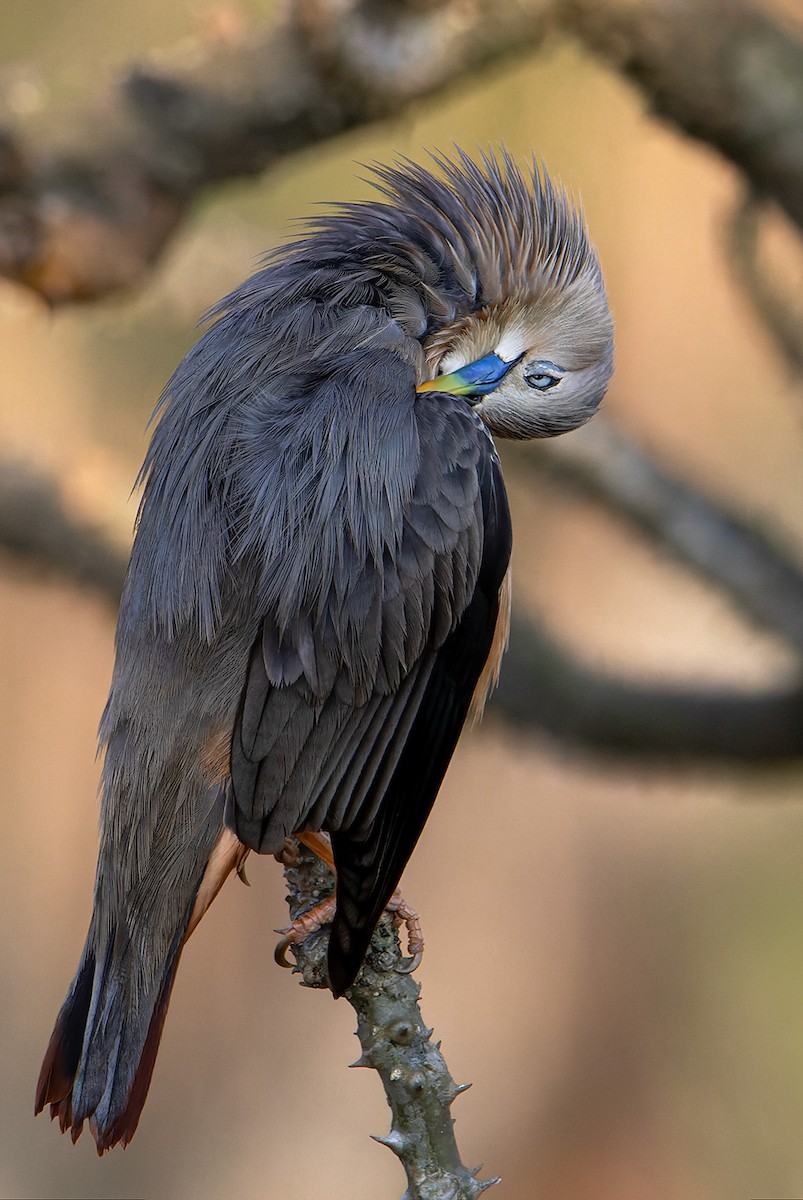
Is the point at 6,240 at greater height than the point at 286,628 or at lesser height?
greater

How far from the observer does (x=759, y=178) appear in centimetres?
398

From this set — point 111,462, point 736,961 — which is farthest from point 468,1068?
point 111,462

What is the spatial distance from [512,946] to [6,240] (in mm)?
3520

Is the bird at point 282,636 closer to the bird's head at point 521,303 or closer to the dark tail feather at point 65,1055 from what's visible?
the dark tail feather at point 65,1055

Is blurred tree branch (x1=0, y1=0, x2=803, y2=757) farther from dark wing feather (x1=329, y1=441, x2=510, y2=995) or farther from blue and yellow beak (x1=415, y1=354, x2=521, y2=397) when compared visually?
dark wing feather (x1=329, y1=441, x2=510, y2=995)

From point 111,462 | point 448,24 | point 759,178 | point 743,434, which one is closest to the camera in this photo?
point 448,24

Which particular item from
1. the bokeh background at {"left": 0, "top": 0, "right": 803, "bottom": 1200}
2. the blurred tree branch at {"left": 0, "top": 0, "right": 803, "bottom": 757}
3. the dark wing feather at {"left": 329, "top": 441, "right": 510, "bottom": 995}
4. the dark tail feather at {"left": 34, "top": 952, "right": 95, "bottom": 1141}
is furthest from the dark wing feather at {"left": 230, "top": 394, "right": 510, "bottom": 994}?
the bokeh background at {"left": 0, "top": 0, "right": 803, "bottom": 1200}

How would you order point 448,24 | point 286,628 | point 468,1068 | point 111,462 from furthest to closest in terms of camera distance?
point 468,1068
point 111,462
point 448,24
point 286,628

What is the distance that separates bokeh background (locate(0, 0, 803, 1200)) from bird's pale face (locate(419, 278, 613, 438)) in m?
1.38

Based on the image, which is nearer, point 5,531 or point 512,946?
point 5,531

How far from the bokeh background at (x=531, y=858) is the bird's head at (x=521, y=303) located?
1.41m

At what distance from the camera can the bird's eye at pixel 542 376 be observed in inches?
130

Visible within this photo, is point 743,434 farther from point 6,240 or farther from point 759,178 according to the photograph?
point 6,240

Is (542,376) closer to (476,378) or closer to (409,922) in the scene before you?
(476,378)
